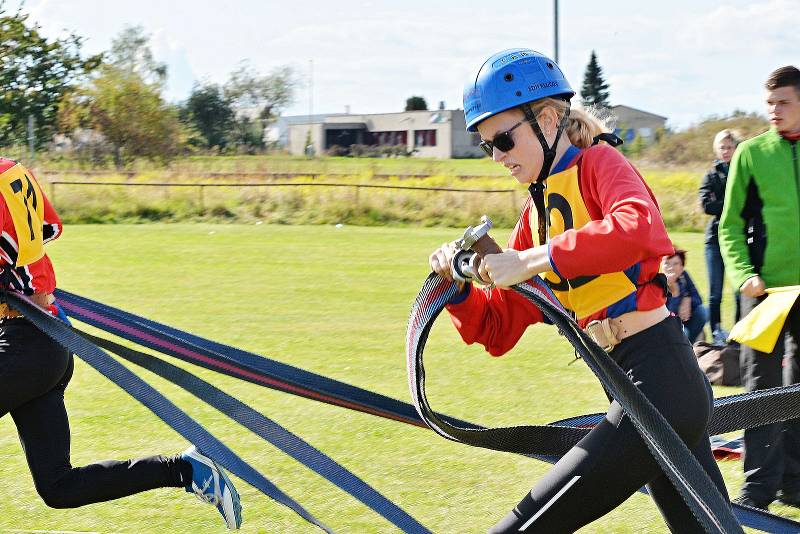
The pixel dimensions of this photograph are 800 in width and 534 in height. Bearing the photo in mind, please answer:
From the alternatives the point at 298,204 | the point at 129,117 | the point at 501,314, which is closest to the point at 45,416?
the point at 501,314

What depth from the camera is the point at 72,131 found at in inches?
1994

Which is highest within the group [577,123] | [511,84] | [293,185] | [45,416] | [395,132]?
[395,132]

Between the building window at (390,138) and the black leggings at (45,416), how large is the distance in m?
83.8

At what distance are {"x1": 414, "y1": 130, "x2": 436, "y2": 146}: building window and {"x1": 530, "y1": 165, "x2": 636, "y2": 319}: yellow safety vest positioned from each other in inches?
3222

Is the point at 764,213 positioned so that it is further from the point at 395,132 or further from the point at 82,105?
the point at 395,132

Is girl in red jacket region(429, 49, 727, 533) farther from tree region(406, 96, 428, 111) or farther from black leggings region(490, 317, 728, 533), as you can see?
tree region(406, 96, 428, 111)

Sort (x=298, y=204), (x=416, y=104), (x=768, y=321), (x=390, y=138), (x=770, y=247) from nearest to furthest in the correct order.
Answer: (x=768, y=321), (x=770, y=247), (x=298, y=204), (x=390, y=138), (x=416, y=104)

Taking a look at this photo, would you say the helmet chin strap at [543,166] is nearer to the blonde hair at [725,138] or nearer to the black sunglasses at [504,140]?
the black sunglasses at [504,140]

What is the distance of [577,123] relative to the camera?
3080 millimetres

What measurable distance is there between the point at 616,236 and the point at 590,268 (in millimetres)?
A: 115

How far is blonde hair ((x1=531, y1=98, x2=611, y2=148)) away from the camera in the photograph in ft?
10.0

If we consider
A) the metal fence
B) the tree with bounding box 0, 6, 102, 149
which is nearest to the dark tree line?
the tree with bounding box 0, 6, 102, 149

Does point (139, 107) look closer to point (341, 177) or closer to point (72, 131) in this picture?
point (72, 131)

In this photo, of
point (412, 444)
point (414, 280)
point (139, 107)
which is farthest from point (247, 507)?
point (139, 107)
